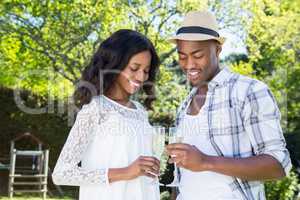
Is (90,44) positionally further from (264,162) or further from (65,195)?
(264,162)

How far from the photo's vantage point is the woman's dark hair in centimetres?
252

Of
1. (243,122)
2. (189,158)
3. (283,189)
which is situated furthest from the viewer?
(283,189)

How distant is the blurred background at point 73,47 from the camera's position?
858 centimetres

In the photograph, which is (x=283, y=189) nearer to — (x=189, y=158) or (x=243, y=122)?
(x=243, y=122)

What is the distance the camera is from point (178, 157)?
1.95m

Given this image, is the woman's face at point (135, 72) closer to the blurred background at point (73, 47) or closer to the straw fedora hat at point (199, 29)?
the straw fedora hat at point (199, 29)

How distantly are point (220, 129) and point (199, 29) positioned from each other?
1.63 feet

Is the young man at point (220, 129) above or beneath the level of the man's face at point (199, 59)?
beneath

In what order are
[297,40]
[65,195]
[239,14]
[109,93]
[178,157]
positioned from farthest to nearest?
[297,40], [65,195], [239,14], [109,93], [178,157]

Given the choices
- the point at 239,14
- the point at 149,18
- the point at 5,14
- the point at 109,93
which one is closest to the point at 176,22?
the point at 149,18

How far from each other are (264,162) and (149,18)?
23.8 feet

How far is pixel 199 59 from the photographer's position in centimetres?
231

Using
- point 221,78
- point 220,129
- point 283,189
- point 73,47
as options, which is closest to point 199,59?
point 221,78

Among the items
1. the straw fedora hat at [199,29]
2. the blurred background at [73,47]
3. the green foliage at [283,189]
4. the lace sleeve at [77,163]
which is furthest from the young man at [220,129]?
the green foliage at [283,189]
